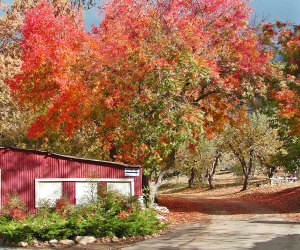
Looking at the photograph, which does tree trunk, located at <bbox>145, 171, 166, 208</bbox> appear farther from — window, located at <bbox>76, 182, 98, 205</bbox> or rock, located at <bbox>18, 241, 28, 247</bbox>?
rock, located at <bbox>18, 241, 28, 247</bbox>

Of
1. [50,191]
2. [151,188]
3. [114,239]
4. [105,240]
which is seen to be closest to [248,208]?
[151,188]

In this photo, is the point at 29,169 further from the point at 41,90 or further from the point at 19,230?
the point at 41,90

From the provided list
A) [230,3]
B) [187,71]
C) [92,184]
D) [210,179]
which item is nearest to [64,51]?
[187,71]

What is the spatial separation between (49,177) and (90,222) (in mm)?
4349

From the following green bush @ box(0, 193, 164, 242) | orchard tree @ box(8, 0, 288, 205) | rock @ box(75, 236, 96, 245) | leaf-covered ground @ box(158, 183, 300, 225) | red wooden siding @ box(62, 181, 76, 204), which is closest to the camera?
green bush @ box(0, 193, 164, 242)

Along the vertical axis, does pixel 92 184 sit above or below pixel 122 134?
below

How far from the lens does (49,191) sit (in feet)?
69.3

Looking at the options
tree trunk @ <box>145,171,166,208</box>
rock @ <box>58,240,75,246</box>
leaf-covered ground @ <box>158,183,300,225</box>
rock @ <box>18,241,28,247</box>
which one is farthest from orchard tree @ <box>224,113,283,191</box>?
rock @ <box>18,241,28,247</box>

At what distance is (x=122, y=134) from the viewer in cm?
2530

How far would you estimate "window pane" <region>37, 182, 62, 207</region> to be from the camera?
21.0 m

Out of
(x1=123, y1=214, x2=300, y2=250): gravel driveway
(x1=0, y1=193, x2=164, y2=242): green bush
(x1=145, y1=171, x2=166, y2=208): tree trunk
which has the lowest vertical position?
(x1=123, y1=214, x2=300, y2=250): gravel driveway

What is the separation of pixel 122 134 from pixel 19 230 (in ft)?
30.9

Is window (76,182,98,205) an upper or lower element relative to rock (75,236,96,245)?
upper

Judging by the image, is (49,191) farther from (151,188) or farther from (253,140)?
(253,140)
